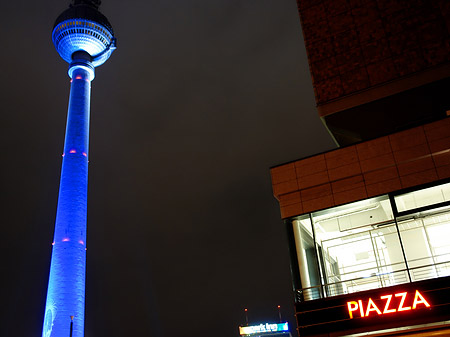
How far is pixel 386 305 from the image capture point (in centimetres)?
1694

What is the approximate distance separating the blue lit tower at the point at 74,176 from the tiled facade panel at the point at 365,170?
3480cm

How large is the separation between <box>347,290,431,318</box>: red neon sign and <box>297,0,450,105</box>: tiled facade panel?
11.1 metres

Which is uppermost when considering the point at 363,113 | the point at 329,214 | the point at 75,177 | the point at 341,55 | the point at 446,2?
the point at 75,177

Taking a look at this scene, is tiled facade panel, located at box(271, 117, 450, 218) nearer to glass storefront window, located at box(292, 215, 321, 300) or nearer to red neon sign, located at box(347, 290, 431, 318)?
glass storefront window, located at box(292, 215, 321, 300)

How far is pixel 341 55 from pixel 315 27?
2568 mm

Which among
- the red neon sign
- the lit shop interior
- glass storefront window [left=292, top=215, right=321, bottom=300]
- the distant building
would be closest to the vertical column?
the distant building

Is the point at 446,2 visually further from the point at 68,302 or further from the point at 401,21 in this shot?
the point at 68,302

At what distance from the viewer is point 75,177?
60.5 meters

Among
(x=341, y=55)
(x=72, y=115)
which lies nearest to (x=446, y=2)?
(x=341, y=55)

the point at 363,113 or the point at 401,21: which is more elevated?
the point at 401,21

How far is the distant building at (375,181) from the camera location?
1736 centimetres

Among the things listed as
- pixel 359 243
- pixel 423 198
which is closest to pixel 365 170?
pixel 423 198

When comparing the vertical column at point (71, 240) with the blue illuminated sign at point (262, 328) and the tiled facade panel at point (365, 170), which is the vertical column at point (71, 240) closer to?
the blue illuminated sign at point (262, 328)

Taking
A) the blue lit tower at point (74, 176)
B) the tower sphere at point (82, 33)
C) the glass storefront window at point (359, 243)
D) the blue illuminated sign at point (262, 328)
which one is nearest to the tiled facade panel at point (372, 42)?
the glass storefront window at point (359, 243)
